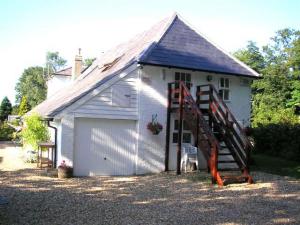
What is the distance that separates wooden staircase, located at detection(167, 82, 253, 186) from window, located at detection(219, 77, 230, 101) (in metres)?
0.94

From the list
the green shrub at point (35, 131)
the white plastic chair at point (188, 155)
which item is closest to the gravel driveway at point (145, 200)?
the white plastic chair at point (188, 155)

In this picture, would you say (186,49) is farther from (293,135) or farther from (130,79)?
(293,135)

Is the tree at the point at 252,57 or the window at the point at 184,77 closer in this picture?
the window at the point at 184,77

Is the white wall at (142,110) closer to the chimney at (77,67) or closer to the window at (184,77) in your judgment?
the window at (184,77)

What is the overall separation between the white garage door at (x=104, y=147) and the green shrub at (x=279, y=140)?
30.8 ft

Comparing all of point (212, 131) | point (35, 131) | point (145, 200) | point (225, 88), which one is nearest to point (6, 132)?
point (35, 131)

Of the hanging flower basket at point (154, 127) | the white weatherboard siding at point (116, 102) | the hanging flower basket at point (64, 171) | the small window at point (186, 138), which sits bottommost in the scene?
the hanging flower basket at point (64, 171)

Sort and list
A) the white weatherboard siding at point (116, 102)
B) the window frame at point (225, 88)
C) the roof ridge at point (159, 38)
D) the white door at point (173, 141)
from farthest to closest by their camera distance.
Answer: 1. the window frame at point (225, 88)
2. the white door at point (173, 141)
3. the roof ridge at point (159, 38)
4. the white weatherboard siding at point (116, 102)

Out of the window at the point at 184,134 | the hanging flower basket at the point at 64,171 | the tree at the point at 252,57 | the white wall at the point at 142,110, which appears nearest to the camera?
the hanging flower basket at the point at 64,171

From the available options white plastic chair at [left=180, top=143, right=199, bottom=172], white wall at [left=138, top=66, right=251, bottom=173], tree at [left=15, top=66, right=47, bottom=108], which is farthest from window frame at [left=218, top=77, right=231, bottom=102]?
tree at [left=15, top=66, right=47, bottom=108]

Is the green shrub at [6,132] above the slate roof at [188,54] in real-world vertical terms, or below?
below

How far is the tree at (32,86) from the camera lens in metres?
76.9

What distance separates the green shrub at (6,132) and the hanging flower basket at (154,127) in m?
26.2

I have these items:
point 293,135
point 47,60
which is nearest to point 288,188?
point 293,135
